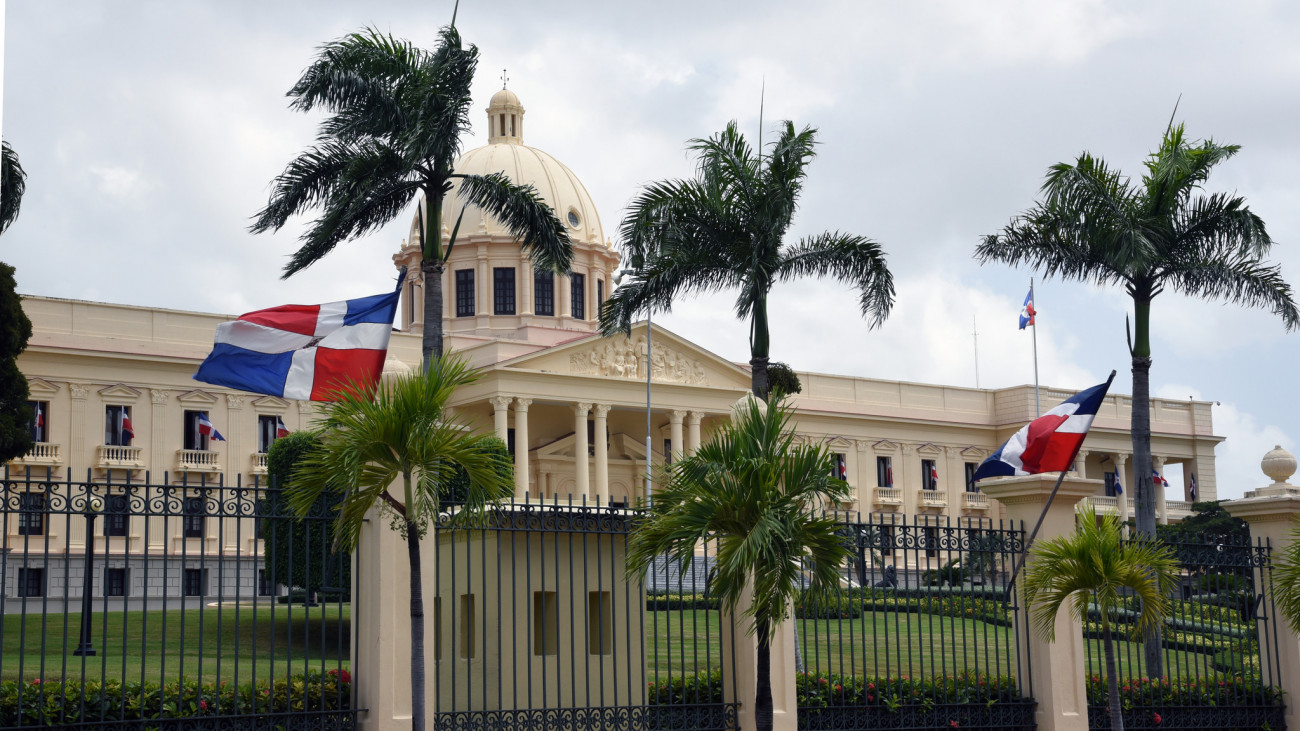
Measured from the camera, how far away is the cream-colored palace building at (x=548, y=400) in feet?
159

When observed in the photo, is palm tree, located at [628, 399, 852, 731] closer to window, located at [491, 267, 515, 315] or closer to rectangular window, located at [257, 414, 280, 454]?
rectangular window, located at [257, 414, 280, 454]

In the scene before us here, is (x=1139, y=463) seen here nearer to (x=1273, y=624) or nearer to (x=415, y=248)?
(x=1273, y=624)

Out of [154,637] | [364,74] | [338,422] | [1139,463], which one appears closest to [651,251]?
[364,74]

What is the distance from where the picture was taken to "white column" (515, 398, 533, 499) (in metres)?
52.9

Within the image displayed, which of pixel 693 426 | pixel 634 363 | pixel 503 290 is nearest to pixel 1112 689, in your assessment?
pixel 634 363

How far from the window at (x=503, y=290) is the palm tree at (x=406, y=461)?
2136 inches

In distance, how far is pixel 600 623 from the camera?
44.5 ft

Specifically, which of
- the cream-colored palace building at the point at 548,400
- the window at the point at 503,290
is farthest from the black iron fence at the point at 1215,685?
the window at the point at 503,290

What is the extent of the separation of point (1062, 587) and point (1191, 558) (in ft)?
9.82

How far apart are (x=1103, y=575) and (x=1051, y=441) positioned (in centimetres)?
297

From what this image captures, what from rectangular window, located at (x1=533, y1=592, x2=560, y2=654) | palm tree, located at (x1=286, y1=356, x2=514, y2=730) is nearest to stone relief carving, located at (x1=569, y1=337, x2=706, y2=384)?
rectangular window, located at (x1=533, y1=592, x2=560, y2=654)

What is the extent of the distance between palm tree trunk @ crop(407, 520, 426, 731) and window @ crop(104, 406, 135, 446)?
132ft

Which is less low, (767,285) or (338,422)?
(767,285)

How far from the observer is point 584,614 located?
1344 cm
